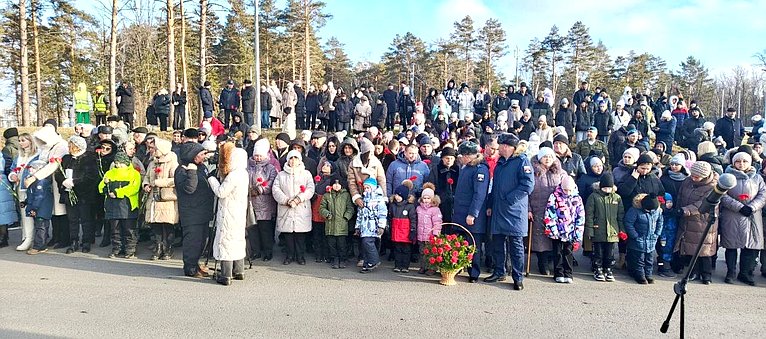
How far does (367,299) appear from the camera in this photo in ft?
20.7

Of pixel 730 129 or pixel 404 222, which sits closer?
pixel 404 222

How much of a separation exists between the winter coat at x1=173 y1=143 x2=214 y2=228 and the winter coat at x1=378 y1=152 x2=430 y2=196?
2634mm

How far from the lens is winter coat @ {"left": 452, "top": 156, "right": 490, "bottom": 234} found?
23.7ft

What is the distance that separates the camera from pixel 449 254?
6.85 meters

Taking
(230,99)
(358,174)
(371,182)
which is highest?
(230,99)

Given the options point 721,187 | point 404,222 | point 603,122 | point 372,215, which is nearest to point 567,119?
point 603,122

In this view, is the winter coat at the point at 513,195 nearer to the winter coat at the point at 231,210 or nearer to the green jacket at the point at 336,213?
the green jacket at the point at 336,213

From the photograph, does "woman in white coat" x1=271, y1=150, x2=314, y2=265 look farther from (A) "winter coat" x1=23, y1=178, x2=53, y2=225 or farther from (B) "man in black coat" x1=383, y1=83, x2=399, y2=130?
(B) "man in black coat" x1=383, y1=83, x2=399, y2=130

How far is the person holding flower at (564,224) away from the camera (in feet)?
24.0

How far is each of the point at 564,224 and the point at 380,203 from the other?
2576 mm

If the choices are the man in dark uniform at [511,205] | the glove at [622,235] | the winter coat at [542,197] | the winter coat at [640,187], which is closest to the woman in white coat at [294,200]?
the man in dark uniform at [511,205]

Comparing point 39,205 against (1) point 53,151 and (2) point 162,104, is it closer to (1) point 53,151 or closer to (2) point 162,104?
(1) point 53,151

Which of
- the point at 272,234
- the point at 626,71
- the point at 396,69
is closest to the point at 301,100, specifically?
the point at 272,234

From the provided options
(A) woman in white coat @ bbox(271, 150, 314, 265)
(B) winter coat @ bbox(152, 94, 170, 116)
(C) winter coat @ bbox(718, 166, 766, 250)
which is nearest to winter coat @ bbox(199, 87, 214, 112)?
(B) winter coat @ bbox(152, 94, 170, 116)
